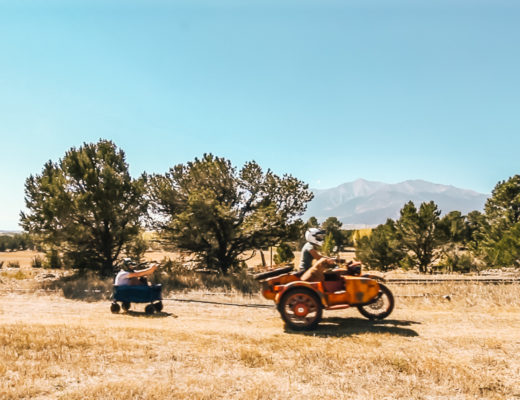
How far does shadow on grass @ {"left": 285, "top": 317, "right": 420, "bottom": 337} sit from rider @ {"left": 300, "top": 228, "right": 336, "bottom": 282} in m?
1.15

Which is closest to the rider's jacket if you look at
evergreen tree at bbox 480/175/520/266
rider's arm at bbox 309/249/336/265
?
rider's arm at bbox 309/249/336/265

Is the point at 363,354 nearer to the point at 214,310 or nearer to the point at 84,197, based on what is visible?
the point at 214,310

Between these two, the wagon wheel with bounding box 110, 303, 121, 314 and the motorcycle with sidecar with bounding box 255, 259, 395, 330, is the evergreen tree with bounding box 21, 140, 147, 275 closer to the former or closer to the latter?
the wagon wheel with bounding box 110, 303, 121, 314

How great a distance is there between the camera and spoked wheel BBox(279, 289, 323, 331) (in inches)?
315

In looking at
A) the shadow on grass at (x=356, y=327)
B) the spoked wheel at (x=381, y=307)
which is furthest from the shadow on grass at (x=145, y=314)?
the spoked wheel at (x=381, y=307)

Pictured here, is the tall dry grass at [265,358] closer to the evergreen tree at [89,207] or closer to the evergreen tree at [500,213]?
the evergreen tree at [89,207]

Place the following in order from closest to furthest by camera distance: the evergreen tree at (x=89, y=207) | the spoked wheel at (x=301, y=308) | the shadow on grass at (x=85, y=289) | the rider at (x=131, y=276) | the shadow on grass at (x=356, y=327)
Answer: the shadow on grass at (x=356, y=327), the spoked wheel at (x=301, y=308), the rider at (x=131, y=276), the shadow on grass at (x=85, y=289), the evergreen tree at (x=89, y=207)

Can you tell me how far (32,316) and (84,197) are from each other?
8.16m

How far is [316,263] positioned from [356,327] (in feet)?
5.66

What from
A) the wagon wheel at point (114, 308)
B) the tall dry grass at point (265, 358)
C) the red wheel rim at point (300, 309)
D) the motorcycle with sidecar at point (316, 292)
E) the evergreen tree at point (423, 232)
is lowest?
the tall dry grass at point (265, 358)

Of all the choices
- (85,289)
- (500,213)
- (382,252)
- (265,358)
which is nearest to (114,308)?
(85,289)

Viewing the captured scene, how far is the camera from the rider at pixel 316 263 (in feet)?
27.4

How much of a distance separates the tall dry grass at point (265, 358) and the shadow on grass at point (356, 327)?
23 millimetres

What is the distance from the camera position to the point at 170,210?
19.3 m
